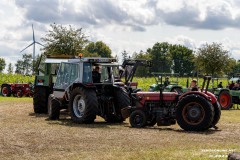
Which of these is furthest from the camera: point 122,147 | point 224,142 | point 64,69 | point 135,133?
point 64,69

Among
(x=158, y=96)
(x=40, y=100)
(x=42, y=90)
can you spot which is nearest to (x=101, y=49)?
(x=42, y=90)

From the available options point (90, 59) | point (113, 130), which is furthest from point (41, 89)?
point (113, 130)

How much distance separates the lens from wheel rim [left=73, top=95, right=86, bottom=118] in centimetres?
1723

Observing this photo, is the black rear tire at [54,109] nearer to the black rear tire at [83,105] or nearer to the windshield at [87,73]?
the black rear tire at [83,105]

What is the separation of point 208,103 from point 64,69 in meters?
5.97

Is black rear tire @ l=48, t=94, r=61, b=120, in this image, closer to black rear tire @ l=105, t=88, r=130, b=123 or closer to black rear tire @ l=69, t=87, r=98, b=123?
black rear tire @ l=69, t=87, r=98, b=123

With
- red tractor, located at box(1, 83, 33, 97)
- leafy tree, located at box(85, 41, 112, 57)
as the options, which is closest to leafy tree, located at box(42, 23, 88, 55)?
red tractor, located at box(1, 83, 33, 97)

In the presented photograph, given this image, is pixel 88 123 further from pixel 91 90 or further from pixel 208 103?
pixel 208 103

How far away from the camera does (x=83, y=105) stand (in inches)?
673

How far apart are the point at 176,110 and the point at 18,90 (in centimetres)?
2462

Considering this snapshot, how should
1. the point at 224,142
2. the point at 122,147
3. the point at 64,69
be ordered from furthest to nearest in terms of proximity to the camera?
the point at 64,69
the point at 224,142
the point at 122,147

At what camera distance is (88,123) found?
1691 cm

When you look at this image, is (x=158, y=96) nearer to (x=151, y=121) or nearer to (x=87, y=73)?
(x=151, y=121)

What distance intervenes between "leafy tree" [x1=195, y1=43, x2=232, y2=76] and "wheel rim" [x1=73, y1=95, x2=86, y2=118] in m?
30.4
